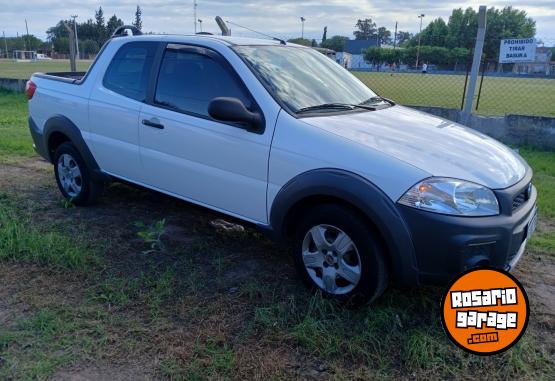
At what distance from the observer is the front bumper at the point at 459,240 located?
2.70 metres

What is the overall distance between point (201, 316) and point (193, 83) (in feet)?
5.93

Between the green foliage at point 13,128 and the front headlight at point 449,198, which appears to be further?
the green foliage at point 13,128

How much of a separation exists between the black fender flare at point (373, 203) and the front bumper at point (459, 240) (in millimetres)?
44

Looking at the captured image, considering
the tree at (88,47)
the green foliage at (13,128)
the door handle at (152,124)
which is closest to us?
the door handle at (152,124)

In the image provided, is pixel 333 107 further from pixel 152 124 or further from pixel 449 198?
pixel 152 124

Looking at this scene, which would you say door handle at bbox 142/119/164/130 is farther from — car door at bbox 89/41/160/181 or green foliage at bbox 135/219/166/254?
green foliage at bbox 135/219/166/254

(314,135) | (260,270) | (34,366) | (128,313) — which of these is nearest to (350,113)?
(314,135)

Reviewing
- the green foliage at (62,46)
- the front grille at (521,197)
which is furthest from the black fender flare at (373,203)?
the green foliage at (62,46)

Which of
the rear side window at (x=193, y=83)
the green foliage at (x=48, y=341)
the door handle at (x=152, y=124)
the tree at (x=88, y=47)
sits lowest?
the green foliage at (x=48, y=341)

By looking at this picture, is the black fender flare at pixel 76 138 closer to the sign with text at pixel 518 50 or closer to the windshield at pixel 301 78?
the windshield at pixel 301 78

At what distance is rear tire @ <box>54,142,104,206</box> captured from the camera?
4961mm

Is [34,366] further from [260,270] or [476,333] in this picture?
[476,333]

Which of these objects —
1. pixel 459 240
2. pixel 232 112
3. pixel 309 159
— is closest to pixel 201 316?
pixel 309 159

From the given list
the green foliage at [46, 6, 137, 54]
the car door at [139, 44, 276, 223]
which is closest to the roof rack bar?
the car door at [139, 44, 276, 223]
